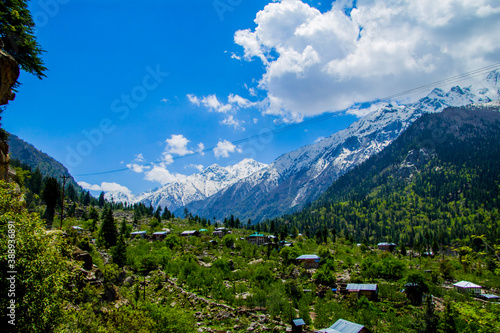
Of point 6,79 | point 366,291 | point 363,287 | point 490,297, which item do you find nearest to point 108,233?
point 6,79

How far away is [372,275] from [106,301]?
52629 millimetres

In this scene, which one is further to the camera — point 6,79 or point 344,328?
point 344,328

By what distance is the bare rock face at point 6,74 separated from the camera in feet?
73.4

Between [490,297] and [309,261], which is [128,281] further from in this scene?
[490,297]

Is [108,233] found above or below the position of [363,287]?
above

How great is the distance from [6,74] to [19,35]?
15.3 feet

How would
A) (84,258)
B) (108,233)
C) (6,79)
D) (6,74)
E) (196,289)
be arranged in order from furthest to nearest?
1. (108,233)
2. (196,289)
3. (84,258)
4. (6,79)
5. (6,74)

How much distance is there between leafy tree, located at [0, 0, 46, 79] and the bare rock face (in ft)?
7.67

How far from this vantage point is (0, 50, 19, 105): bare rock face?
22359 mm

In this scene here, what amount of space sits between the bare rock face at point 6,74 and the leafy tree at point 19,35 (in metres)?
A: 2.34

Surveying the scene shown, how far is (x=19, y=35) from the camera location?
25.1m

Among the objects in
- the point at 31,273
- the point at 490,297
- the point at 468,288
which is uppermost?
the point at 31,273

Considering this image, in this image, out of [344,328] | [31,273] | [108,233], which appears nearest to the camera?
[31,273]

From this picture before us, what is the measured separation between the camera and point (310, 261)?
248ft
